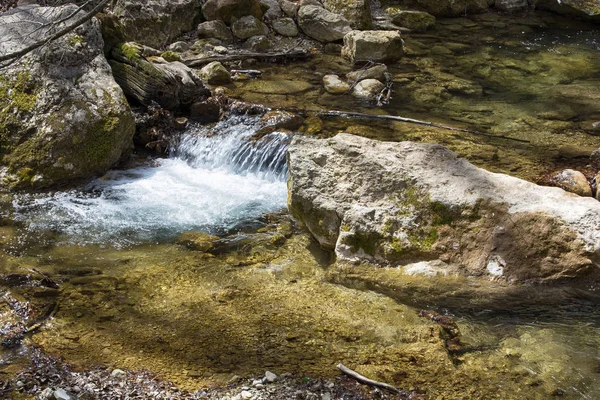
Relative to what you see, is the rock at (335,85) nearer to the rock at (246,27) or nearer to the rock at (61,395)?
the rock at (246,27)

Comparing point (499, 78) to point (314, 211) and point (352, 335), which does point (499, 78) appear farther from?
point (352, 335)

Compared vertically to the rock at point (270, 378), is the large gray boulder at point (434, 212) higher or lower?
higher

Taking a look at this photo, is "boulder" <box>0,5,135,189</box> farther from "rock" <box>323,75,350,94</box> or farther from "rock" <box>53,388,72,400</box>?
"rock" <box>53,388,72,400</box>

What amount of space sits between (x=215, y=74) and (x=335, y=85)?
195 centimetres

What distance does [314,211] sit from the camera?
512 cm

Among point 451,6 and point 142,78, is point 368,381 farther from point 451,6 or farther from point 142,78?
point 451,6

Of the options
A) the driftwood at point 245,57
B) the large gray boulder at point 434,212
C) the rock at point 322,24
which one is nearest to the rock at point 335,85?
the driftwood at point 245,57

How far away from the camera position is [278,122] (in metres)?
8.01

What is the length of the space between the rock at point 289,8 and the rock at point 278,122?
4603 millimetres

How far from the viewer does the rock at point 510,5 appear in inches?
576

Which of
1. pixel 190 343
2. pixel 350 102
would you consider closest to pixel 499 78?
pixel 350 102

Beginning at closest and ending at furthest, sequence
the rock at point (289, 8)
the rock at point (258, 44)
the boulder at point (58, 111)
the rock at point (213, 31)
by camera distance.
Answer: the boulder at point (58, 111) < the rock at point (258, 44) < the rock at point (213, 31) < the rock at point (289, 8)

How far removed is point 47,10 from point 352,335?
19.7 feet

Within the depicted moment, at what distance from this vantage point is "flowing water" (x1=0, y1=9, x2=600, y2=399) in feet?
12.4
